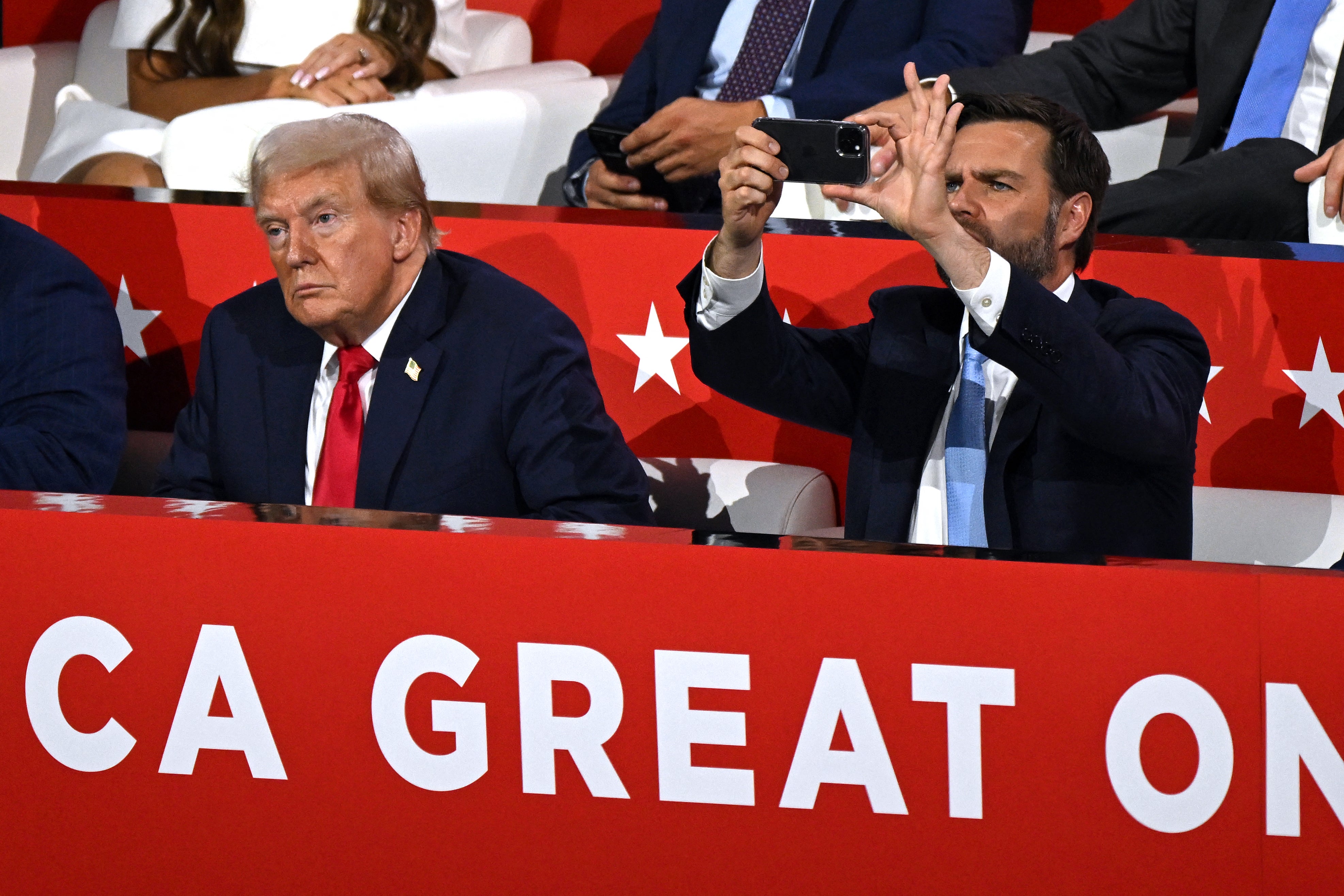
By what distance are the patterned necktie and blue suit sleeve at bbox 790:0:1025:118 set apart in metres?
0.09

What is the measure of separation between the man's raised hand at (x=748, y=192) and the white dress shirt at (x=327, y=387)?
0.43 m

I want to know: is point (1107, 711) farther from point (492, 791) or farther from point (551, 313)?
point (551, 313)

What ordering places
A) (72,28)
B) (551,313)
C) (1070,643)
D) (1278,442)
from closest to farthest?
1. (1070,643)
2. (551,313)
3. (1278,442)
4. (72,28)

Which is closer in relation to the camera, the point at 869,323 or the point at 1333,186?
the point at 869,323

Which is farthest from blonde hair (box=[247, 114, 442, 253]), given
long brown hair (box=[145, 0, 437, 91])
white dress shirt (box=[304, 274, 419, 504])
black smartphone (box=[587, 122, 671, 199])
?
long brown hair (box=[145, 0, 437, 91])

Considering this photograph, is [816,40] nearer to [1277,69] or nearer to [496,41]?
[1277,69]

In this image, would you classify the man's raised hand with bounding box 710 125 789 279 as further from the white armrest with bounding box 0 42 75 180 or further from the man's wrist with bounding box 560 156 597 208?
the white armrest with bounding box 0 42 75 180

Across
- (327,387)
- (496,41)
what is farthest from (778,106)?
(496,41)

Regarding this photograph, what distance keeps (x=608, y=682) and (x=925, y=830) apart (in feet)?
0.83

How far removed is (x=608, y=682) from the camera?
1.14 meters

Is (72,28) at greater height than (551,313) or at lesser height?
greater

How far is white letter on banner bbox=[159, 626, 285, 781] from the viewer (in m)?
1.17

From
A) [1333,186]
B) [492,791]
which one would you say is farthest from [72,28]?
[492,791]

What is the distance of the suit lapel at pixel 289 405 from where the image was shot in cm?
186
